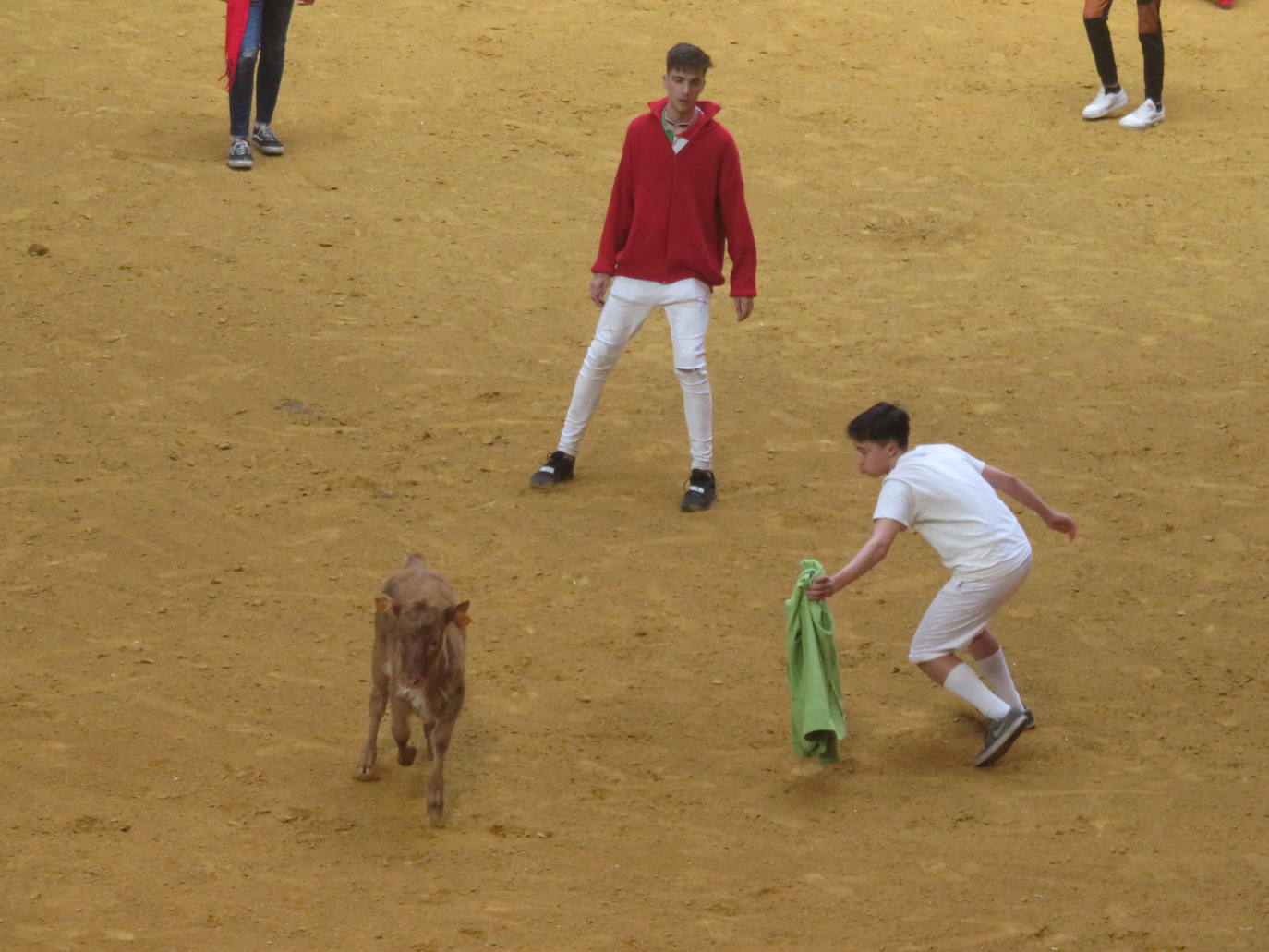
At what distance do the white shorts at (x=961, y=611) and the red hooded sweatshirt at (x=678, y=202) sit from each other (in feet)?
8.87

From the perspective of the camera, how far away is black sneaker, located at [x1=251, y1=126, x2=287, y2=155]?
14.0 metres

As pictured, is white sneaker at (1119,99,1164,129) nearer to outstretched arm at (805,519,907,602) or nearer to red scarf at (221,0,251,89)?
red scarf at (221,0,251,89)

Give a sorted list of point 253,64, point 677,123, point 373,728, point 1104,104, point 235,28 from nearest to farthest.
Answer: point 373,728, point 677,123, point 235,28, point 253,64, point 1104,104

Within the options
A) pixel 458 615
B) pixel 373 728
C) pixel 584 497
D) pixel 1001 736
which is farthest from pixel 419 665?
pixel 584 497

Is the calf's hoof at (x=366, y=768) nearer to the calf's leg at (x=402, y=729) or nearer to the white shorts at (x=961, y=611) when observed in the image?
the calf's leg at (x=402, y=729)

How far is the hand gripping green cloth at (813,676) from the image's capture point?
22.2 ft

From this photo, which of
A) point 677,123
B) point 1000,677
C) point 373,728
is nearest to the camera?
point 373,728

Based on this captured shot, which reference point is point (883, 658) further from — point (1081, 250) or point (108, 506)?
point (1081, 250)

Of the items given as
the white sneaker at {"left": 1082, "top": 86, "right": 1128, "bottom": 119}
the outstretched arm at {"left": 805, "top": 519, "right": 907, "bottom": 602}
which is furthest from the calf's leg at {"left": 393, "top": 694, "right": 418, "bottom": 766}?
the white sneaker at {"left": 1082, "top": 86, "right": 1128, "bottom": 119}

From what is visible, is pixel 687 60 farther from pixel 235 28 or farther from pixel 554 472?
pixel 235 28

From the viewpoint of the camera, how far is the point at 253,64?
13.4 meters

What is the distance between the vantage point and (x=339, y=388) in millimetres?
10578

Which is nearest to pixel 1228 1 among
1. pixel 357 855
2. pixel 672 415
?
pixel 672 415

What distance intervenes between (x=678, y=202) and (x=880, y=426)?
2568 mm
